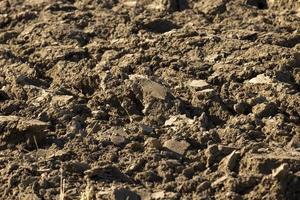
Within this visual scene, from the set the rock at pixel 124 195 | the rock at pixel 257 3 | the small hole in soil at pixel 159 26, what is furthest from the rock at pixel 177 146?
the rock at pixel 257 3

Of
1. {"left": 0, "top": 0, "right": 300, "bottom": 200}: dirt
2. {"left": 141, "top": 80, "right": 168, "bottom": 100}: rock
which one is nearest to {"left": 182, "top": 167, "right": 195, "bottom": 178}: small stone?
{"left": 0, "top": 0, "right": 300, "bottom": 200}: dirt

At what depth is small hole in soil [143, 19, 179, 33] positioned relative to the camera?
4402 millimetres

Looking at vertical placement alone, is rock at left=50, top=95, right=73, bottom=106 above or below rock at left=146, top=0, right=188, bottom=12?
below

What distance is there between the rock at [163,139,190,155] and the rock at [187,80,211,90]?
447 millimetres

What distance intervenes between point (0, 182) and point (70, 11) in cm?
172

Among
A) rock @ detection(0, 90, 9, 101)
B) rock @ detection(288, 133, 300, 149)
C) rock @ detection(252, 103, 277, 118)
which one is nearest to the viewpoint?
rock @ detection(288, 133, 300, 149)

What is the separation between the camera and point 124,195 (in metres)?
3.11

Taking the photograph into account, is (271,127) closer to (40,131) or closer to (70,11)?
(40,131)

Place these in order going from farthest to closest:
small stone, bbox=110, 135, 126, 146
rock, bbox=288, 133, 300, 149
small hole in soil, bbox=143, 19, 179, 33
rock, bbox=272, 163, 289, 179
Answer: small hole in soil, bbox=143, 19, 179, 33, small stone, bbox=110, 135, 126, 146, rock, bbox=288, 133, 300, 149, rock, bbox=272, 163, 289, 179

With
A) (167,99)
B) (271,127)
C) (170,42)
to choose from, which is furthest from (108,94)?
(271,127)

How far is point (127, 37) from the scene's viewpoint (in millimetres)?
4320

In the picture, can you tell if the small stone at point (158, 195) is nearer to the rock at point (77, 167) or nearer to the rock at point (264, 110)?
the rock at point (77, 167)

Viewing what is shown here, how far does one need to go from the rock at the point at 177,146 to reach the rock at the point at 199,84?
0.45m

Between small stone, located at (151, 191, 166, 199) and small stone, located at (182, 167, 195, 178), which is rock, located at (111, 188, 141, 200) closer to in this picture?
small stone, located at (151, 191, 166, 199)
